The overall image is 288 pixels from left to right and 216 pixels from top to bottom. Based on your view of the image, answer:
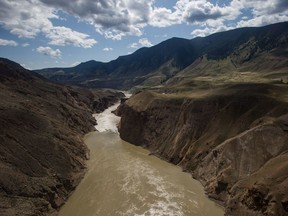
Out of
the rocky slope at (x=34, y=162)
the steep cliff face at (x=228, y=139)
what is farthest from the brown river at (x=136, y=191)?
the steep cliff face at (x=228, y=139)

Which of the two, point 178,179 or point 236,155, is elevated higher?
point 236,155

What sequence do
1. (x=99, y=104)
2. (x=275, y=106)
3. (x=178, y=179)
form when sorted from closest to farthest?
(x=178, y=179) < (x=275, y=106) < (x=99, y=104)

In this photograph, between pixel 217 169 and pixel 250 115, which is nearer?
pixel 217 169

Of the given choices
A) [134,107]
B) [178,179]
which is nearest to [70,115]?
[134,107]

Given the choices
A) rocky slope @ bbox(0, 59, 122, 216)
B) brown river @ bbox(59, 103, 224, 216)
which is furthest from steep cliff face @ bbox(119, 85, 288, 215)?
rocky slope @ bbox(0, 59, 122, 216)

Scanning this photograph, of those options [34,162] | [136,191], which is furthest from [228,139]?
[34,162]

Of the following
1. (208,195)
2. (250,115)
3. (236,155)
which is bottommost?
(208,195)

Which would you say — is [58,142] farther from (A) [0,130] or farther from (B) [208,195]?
(B) [208,195]
